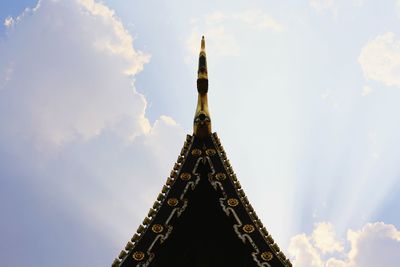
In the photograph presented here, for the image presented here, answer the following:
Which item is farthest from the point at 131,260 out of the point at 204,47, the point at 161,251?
the point at 204,47

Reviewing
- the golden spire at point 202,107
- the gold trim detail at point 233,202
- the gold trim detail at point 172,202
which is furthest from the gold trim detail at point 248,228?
the golden spire at point 202,107

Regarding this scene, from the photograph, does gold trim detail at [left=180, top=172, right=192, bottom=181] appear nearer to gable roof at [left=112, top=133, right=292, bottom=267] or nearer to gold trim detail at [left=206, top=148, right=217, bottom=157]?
gable roof at [left=112, top=133, right=292, bottom=267]

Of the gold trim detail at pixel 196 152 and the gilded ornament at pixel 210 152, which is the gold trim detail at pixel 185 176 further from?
the gilded ornament at pixel 210 152

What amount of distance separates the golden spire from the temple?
483 mm

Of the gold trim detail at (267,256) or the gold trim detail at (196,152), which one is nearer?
the gold trim detail at (267,256)

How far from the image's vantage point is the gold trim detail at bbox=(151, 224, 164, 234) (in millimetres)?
11227

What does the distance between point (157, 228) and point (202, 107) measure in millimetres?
4110

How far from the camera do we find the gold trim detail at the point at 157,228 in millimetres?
11227

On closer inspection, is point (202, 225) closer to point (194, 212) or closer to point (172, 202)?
point (194, 212)

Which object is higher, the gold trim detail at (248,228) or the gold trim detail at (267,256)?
the gold trim detail at (248,228)

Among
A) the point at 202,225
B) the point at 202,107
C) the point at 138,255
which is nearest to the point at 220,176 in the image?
the point at 202,225

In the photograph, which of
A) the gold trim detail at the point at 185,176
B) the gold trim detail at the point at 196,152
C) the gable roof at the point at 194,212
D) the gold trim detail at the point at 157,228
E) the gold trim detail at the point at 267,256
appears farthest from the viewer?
the gold trim detail at the point at 196,152

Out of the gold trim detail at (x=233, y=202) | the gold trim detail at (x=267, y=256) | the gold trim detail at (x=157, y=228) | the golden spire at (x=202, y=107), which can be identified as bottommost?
the gold trim detail at (x=267, y=256)

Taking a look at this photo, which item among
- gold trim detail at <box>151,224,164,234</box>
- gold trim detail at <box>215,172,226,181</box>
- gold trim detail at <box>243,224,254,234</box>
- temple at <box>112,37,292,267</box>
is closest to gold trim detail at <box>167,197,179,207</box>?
temple at <box>112,37,292,267</box>
